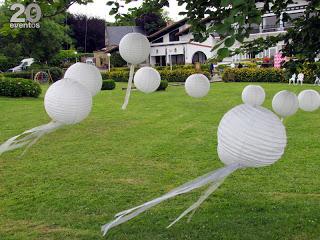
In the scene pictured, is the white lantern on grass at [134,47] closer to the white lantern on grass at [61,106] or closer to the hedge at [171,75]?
the white lantern on grass at [61,106]

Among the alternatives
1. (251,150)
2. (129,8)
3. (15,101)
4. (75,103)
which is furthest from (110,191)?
(15,101)

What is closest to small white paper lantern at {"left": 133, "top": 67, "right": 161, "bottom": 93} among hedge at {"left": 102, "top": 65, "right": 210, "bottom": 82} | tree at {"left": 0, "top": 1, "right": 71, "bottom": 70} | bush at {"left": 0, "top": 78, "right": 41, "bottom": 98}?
bush at {"left": 0, "top": 78, "right": 41, "bottom": 98}

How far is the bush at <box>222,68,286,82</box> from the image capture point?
25.9 metres

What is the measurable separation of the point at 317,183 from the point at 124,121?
663 cm

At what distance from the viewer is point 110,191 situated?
603cm

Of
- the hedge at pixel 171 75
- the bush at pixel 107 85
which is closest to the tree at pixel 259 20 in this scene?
the bush at pixel 107 85

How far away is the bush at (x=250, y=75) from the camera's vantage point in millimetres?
25867

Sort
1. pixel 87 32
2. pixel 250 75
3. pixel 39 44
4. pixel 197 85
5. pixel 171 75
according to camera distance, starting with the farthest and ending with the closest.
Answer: pixel 87 32 → pixel 39 44 → pixel 171 75 → pixel 250 75 → pixel 197 85

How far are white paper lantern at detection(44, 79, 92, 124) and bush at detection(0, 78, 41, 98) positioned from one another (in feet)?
51.6

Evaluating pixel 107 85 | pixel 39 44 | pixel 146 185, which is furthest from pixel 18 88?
pixel 39 44

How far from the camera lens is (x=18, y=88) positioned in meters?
17.2

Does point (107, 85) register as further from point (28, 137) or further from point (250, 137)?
point (250, 137)

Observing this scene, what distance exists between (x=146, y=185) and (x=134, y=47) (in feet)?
12.7

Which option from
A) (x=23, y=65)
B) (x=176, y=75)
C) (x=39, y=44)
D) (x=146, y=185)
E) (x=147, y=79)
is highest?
(x=39, y=44)
